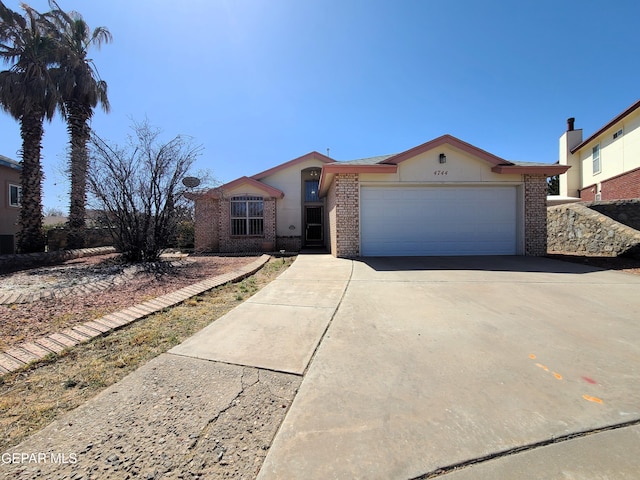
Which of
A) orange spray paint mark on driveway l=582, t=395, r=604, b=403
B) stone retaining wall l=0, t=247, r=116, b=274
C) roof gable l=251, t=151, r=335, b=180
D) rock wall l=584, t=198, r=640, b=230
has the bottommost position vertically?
orange spray paint mark on driveway l=582, t=395, r=604, b=403

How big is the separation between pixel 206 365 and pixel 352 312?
6.91 feet

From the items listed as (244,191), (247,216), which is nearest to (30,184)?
(244,191)

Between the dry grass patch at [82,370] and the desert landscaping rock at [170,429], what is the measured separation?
0.60 ft

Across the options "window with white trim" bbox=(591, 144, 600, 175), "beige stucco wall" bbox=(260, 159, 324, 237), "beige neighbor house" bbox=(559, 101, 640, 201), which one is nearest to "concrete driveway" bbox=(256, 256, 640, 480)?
"beige stucco wall" bbox=(260, 159, 324, 237)

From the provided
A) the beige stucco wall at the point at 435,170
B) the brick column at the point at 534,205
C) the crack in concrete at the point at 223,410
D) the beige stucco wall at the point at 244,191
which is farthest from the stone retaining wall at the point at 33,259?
the brick column at the point at 534,205

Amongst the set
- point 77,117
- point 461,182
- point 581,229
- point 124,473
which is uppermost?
point 77,117

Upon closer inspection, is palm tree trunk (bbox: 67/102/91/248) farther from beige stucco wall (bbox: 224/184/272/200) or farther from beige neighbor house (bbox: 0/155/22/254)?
beige stucco wall (bbox: 224/184/272/200)

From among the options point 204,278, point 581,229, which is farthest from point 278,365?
point 581,229

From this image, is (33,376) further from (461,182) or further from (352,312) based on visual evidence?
(461,182)

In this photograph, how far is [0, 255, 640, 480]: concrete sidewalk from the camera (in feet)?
5.18

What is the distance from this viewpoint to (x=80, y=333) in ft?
11.0

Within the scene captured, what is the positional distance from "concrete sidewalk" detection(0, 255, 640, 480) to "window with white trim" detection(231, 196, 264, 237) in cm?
1068

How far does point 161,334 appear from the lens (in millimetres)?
3416

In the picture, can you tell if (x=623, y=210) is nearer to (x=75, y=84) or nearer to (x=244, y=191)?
(x=244, y=191)
